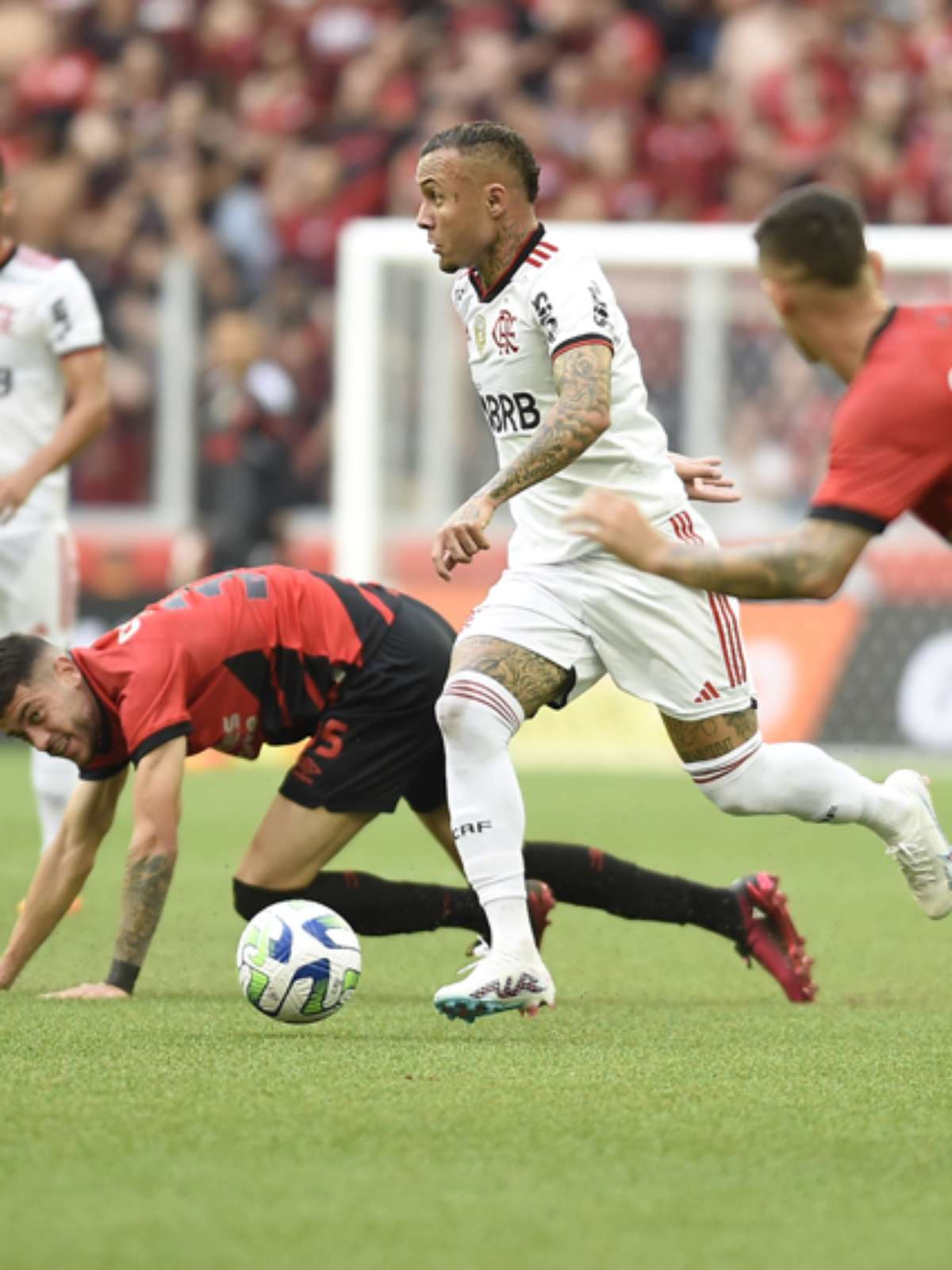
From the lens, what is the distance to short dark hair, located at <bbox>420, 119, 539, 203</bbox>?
5.86 meters

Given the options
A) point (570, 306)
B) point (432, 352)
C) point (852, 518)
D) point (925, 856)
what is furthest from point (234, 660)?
point (432, 352)

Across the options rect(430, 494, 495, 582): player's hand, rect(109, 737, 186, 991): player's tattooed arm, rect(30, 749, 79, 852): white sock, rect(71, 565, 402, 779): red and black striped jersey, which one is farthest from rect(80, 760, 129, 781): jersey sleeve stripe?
rect(30, 749, 79, 852): white sock

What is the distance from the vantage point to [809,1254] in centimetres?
343

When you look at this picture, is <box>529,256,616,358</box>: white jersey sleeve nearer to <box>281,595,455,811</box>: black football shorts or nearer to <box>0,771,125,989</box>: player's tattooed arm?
A: <box>281,595,455,811</box>: black football shorts

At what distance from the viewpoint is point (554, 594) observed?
587 centimetres

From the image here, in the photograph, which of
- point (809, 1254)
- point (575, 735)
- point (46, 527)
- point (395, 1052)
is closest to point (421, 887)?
point (395, 1052)

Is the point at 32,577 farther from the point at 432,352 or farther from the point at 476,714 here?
the point at 432,352

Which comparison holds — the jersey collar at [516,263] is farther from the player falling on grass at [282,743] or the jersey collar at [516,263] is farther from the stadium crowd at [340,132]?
the stadium crowd at [340,132]

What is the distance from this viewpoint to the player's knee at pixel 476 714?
559 centimetres

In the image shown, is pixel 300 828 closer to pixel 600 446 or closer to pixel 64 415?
pixel 600 446

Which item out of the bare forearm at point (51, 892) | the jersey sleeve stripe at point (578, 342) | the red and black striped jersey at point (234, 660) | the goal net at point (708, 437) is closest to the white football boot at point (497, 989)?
the red and black striped jersey at point (234, 660)

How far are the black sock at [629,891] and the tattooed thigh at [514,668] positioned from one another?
786 millimetres

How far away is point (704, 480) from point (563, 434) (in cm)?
82

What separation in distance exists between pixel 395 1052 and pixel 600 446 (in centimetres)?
167
